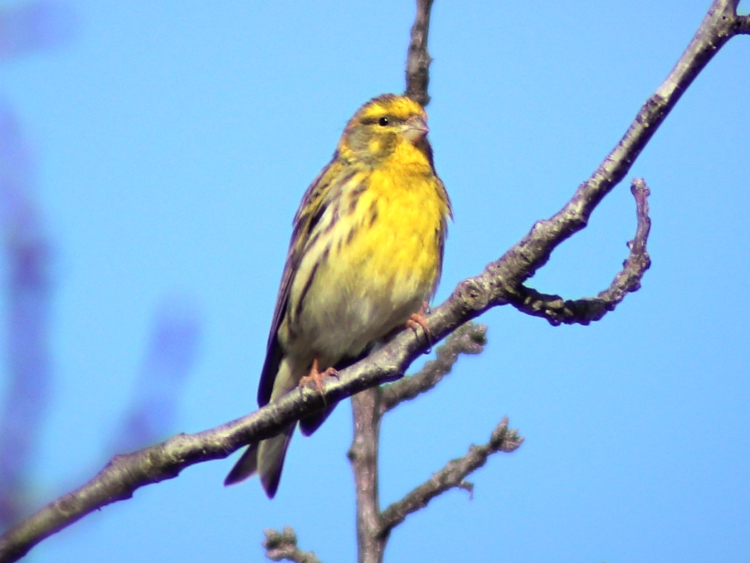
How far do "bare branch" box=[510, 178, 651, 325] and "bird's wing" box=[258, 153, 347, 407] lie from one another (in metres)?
2.49

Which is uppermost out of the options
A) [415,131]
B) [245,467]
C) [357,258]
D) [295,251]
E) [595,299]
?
[415,131]

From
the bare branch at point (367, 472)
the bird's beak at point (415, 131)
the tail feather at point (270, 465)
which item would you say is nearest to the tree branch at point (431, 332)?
the bare branch at point (367, 472)

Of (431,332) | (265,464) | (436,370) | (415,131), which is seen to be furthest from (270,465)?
(431,332)

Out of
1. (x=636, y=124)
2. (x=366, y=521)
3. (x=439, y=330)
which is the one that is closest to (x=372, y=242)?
(x=366, y=521)

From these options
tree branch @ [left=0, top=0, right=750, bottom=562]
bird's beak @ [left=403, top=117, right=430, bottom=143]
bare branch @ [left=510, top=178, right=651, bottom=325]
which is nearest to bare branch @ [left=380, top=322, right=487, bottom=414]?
bird's beak @ [left=403, top=117, right=430, bottom=143]

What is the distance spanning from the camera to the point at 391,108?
6.25 m

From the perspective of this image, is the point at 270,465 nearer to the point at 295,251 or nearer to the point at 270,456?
the point at 270,456

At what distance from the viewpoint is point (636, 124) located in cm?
302

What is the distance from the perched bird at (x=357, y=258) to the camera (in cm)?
535

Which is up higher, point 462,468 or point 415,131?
point 415,131

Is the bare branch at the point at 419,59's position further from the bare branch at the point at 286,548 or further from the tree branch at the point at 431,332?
the bare branch at the point at 286,548

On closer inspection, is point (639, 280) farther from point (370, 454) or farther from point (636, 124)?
point (370, 454)

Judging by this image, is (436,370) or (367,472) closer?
(367,472)

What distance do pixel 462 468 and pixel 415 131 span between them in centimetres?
217
